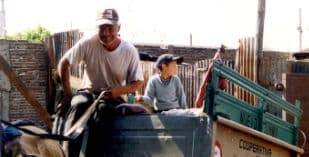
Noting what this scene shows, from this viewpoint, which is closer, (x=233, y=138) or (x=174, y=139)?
(x=174, y=139)

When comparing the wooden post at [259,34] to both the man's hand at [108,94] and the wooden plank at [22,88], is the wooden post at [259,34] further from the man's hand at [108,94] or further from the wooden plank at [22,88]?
the man's hand at [108,94]

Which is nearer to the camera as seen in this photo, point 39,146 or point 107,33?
point 39,146

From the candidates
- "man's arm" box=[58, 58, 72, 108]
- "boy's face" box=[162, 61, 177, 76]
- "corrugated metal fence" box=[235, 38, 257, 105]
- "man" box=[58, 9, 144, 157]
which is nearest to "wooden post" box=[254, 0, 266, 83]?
"corrugated metal fence" box=[235, 38, 257, 105]

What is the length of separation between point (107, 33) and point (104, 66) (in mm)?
301

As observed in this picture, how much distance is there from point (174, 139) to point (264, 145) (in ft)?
5.08

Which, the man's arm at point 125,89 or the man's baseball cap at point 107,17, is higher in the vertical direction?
the man's baseball cap at point 107,17

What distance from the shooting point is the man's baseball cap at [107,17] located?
573cm

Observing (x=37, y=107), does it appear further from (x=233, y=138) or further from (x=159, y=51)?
(x=159, y=51)

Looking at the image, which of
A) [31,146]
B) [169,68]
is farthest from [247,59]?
[31,146]

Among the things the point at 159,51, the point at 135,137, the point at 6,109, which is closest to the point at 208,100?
the point at 135,137

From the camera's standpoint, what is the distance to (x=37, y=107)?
19.6 ft

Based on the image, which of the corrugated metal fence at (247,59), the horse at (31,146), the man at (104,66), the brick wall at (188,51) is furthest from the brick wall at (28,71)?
the horse at (31,146)

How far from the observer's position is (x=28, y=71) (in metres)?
16.9

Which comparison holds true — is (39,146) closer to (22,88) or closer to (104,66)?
(22,88)
